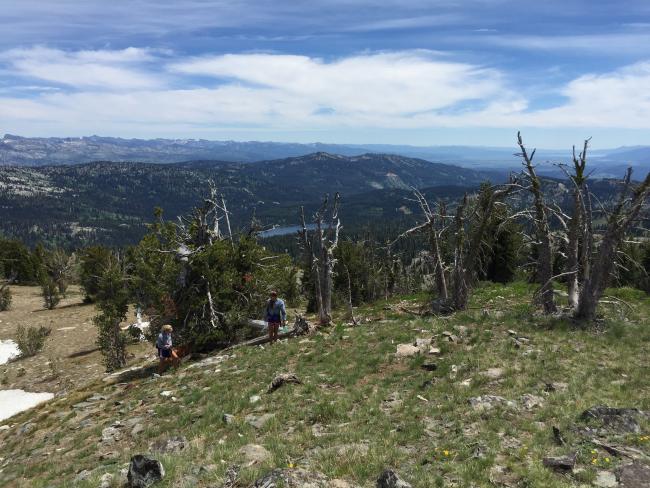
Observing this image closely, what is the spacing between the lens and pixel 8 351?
40344 millimetres

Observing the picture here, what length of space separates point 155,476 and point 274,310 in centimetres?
1324

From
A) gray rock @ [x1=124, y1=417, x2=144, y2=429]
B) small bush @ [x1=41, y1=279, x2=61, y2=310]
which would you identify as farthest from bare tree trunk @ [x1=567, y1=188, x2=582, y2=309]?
small bush @ [x1=41, y1=279, x2=61, y2=310]

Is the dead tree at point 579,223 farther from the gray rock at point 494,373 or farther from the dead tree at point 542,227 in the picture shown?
the gray rock at point 494,373

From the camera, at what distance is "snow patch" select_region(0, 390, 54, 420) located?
26.3 meters

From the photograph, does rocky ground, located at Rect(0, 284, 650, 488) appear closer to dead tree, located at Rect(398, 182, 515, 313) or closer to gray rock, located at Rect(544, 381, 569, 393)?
gray rock, located at Rect(544, 381, 569, 393)

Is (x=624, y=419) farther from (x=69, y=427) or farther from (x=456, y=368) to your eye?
(x=69, y=427)

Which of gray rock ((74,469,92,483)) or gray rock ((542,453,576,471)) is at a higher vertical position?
gray rock ((542,453,576,471))

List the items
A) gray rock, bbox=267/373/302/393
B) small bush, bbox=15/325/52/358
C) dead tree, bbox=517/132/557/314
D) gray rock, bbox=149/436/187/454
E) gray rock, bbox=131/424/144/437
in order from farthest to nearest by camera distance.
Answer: small bush, bbox=15/325/52/358 < dead tree, bbox=517/132/557/314 < gray rock, bbox=267/373/302/393 < gray rock, bbox=131/424/144/437 < gray rock, bbox=149/436/187/454

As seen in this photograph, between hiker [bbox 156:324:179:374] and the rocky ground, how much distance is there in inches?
47.6

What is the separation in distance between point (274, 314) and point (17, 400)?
19.0m

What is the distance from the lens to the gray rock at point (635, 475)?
24.3 ft

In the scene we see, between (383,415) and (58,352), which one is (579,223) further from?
(58,352)

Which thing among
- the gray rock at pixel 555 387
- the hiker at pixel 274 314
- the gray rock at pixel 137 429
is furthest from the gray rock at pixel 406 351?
the gray rock at pixel 137 429

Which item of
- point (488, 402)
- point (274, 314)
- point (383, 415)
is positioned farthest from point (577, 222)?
point (274, 314)
